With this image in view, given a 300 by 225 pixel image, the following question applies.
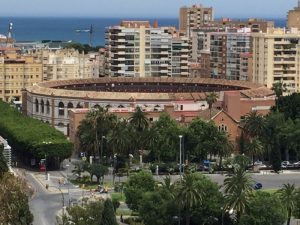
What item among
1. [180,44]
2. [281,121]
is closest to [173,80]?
[180,44]

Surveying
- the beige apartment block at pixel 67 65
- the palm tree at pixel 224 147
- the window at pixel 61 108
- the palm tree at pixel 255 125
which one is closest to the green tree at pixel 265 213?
the palm tree at pixel 224 147

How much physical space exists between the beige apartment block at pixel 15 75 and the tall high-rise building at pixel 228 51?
2823 cm

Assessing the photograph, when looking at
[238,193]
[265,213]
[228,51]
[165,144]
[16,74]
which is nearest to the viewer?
[265,213]

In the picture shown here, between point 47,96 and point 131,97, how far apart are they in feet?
35.9

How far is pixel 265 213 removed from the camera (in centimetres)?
6003

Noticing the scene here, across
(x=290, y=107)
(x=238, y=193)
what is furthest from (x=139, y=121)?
(x=238, y=193)

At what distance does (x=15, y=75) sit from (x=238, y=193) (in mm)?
92701

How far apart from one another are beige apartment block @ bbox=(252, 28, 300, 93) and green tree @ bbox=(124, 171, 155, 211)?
67.0 metres

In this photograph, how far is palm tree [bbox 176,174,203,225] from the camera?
6212 cm

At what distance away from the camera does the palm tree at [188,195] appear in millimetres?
62125

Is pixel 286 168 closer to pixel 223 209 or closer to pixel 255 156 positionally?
pixel 255 156

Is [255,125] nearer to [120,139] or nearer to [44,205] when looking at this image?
[120,139]

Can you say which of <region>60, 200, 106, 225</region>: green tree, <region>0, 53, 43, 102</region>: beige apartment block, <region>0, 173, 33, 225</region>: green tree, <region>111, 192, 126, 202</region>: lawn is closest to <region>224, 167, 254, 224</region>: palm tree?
<region>60, 200, 106, 225</region>: green tree

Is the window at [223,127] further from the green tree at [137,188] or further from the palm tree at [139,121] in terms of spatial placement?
the green tree at [137,188]
